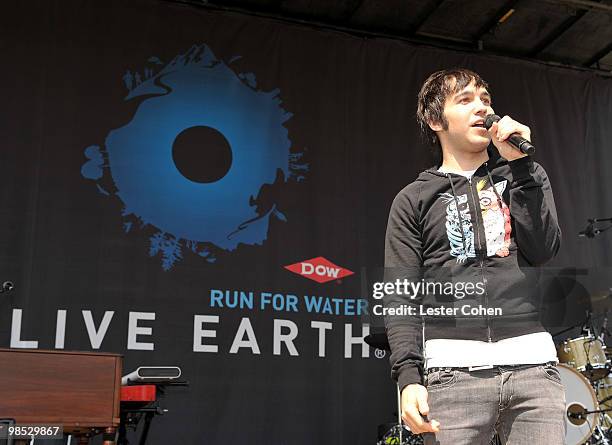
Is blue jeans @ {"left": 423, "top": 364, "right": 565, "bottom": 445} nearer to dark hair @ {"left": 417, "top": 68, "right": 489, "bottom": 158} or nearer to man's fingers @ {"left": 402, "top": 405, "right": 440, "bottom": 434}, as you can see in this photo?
man's fingers @ {"left": 402, "top": 405, "right": 440, "bottom": 434}

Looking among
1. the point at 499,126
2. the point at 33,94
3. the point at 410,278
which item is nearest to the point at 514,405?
the point at 410,278

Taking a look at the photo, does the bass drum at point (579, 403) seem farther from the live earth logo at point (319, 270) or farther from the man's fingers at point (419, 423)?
the man's fingers at point (419, 423)

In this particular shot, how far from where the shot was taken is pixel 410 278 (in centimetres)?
168

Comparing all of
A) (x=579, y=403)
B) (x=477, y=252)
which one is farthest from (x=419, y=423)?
(x=579, y=403)

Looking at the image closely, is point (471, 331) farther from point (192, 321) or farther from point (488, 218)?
point (192, 321)

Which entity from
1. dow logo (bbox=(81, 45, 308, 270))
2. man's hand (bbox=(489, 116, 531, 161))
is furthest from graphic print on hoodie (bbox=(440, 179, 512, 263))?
dow logo (bbox=(81, 45, 308, 270))

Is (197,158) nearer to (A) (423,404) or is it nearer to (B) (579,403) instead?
(B) (579,403)

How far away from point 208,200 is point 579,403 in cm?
292

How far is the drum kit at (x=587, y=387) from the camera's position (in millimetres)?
5207

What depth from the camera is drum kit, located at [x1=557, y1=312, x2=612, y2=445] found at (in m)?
5.21

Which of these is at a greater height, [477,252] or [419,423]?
[477,252]

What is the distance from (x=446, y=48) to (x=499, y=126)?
542 cm

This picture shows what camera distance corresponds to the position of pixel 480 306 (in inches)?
63.8

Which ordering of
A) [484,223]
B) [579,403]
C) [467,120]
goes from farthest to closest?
[579,403]
[467,120]
[484,223]
